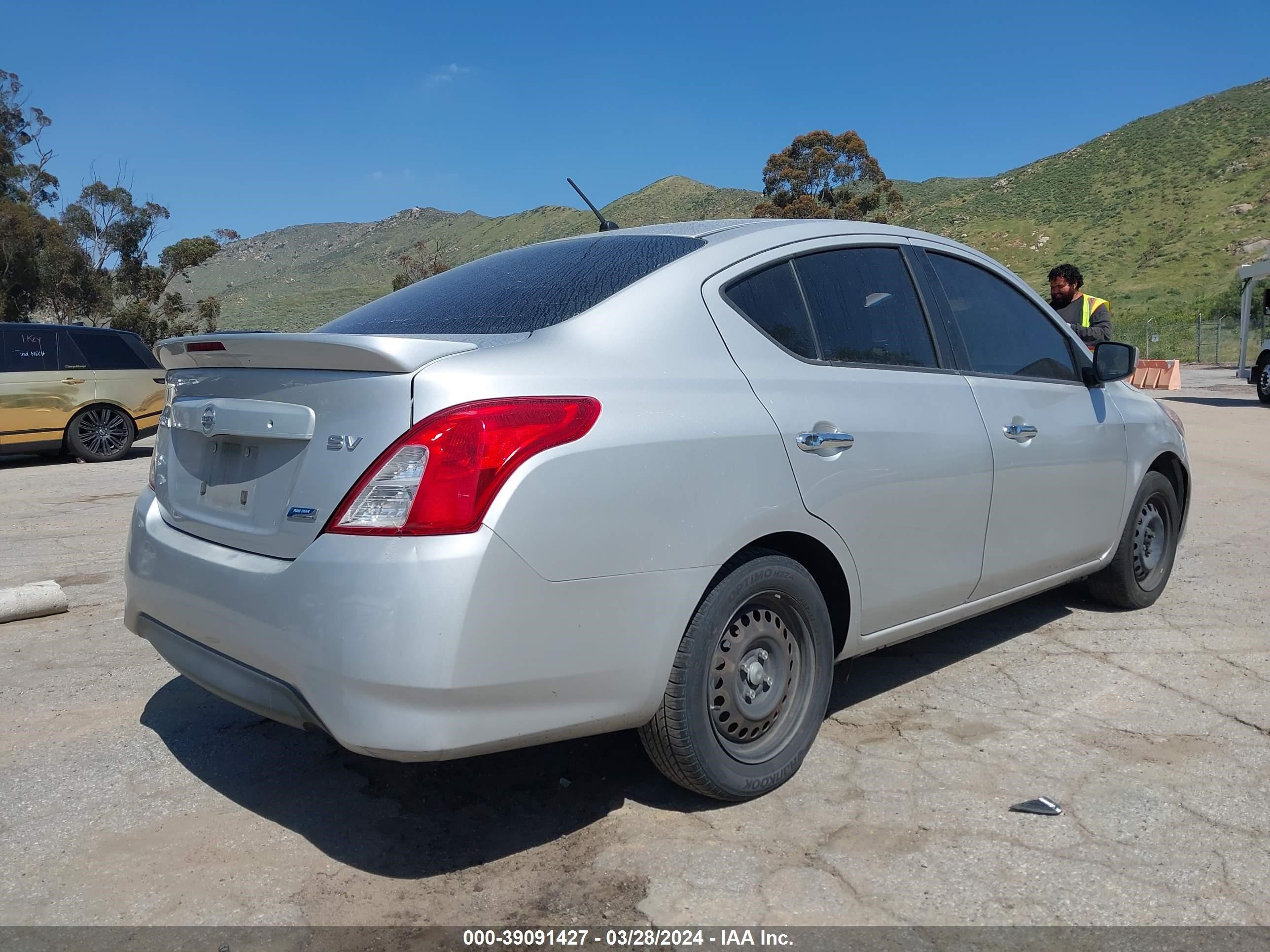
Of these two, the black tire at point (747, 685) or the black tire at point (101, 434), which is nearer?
the black tire at point (747, 685)

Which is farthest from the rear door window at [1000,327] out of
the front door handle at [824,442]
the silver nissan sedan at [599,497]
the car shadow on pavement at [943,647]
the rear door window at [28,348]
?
the rear door window at [28,348]

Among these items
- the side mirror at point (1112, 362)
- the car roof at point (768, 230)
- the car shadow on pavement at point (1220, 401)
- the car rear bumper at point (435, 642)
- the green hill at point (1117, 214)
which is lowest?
the car shadow on pavement at point (1220, 401)

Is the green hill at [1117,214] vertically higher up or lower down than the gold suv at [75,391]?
higher up

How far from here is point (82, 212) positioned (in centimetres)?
3425

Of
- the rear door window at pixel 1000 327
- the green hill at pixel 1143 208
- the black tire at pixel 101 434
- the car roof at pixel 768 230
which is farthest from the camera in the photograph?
the green hill at pixel 1143 208

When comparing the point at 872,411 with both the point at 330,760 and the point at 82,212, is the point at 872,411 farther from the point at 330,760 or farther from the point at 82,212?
the point at 82,212

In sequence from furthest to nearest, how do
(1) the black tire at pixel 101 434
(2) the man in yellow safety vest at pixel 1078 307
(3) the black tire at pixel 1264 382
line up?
(3) the black tire at pixel 1264 382 < (1) the black tire at pixel 101 434 < (2) the man in yellow safety vest at pixel 1078 307

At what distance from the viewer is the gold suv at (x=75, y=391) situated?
11.9 meters

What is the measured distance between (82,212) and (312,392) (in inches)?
1465

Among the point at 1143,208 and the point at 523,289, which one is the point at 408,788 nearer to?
the point at 523,289

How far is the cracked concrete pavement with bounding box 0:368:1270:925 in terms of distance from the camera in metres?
2.54

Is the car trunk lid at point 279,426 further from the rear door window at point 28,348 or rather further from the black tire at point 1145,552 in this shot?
the rear door window at point 28,348

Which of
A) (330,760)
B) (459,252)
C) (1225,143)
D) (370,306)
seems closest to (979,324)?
(370,306)

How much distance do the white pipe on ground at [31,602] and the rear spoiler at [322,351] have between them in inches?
110
